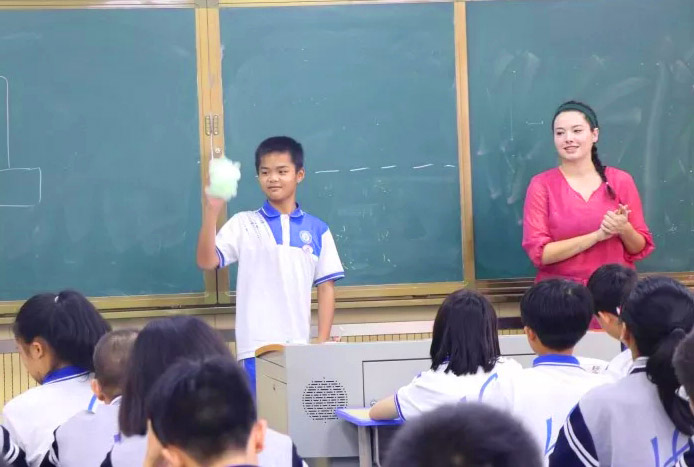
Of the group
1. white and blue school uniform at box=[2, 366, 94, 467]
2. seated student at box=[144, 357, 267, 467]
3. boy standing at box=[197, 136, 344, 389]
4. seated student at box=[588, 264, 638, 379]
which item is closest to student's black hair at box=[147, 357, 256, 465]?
seated student at box=[144, 357, 267, 467]

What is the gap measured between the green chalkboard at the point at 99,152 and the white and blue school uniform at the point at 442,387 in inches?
79.6

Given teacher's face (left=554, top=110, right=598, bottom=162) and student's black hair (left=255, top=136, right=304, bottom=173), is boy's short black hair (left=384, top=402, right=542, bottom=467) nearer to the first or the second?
student's black hair (left=255, top=136, right=304, bottom=173)

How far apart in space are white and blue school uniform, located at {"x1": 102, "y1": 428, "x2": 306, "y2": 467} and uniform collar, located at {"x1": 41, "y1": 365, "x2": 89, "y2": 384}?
71 cm

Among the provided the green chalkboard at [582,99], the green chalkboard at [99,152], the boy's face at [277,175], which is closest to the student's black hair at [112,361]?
the boy's face at [277,175]

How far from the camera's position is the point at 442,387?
9.74ft

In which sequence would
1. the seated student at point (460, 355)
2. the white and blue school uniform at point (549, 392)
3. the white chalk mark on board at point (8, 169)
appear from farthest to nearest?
the white chalk mark on board at point (8, 169) < the seated student at point (460, 355) < the white and blue school uniform at point (549, 392)

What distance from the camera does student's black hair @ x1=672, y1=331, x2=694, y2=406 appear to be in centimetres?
195

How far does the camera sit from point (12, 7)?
4.70 metres

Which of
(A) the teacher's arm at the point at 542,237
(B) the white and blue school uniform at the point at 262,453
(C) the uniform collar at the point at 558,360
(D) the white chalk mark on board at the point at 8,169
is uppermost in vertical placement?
(D) the white chalk mark on board at the point at 8,169

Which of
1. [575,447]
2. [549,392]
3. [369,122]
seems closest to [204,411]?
[575,447]

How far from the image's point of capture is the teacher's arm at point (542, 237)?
174 inches

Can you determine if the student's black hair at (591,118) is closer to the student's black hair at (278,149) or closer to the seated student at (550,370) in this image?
the student's black hair at (278,149)

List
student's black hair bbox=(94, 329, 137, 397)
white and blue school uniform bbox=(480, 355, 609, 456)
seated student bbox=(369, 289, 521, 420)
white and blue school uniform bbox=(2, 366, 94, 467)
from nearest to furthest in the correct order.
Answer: student's black hair bbox=(94, 329, 137, 397)
white and blue school uniform bbox=(2, 366, 94, 467)
white and blue school uniform bbox=(480, 355, 609, 456)
seated student bbox=(369, 289, 521, 420)

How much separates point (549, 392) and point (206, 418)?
1.58 meters
